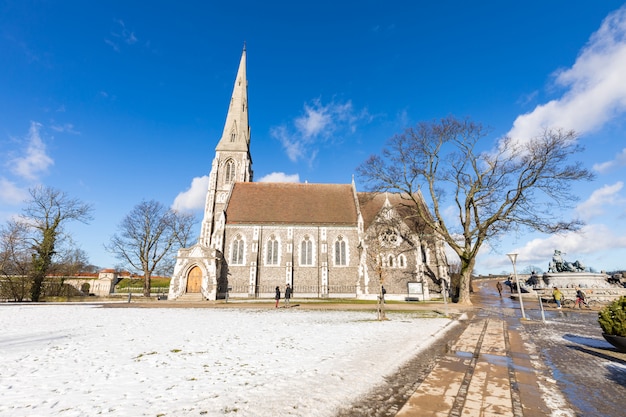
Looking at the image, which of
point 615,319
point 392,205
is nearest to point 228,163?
point 392,205

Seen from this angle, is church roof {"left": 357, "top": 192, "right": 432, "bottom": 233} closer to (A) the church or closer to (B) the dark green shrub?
(A) the church

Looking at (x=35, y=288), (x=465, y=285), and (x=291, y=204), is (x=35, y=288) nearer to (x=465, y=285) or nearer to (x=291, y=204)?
(x=291, y=204)

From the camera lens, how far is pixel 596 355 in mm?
6711

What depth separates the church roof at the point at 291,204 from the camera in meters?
29.6

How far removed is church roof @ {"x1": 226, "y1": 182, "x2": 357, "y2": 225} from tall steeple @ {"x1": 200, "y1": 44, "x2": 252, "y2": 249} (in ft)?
5.98

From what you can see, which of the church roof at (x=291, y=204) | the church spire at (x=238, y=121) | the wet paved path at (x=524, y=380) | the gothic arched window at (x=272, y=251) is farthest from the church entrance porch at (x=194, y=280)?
the wet paved path at (x=524, y=380)

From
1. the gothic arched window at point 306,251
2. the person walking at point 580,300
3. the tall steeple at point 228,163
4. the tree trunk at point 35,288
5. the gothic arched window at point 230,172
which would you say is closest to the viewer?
the person walking at point 580,300

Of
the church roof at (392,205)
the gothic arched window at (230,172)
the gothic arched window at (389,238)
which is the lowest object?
the gothic arched window at (389,238)

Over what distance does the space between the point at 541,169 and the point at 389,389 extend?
797 inches

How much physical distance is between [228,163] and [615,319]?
35.1 meters

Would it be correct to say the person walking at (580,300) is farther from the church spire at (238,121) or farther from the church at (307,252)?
the church spire at (238,121)

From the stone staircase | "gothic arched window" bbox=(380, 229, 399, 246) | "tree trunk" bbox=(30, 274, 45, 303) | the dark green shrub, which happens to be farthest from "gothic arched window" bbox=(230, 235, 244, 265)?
the dark green shrub

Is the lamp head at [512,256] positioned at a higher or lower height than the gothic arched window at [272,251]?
lower

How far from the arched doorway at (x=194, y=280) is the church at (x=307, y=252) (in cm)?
9
